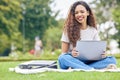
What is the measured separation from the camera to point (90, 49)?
5930 millimetres

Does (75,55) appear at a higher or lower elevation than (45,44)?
higher

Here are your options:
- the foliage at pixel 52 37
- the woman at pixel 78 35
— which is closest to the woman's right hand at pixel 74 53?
the woman at pixel 78 35

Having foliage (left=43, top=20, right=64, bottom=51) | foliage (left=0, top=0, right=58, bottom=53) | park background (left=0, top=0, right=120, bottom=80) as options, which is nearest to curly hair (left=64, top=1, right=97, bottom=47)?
park background (left=0, top=0, right=120, bottom=80)

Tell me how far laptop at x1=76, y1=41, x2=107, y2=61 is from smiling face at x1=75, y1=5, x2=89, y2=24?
55 centimetres

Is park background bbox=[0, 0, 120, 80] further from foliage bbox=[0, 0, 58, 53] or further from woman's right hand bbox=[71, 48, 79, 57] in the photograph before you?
woman's right hand bbox=[71, 48, 79, 57]

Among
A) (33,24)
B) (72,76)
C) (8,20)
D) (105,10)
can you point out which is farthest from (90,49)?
(33,24)

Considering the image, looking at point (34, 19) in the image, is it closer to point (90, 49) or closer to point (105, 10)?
point (105, 10)

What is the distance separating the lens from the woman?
6.02m

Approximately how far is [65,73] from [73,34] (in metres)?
0.86

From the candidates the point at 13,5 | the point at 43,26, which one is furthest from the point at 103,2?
the point at 43,26

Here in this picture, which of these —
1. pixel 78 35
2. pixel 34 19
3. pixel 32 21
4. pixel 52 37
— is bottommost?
pixel 52 37

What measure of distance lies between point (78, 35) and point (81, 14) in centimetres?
32

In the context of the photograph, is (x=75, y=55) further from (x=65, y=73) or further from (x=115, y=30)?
(x=115, y=30)

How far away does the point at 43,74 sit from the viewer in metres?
5.56
